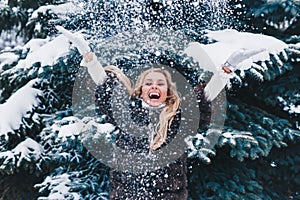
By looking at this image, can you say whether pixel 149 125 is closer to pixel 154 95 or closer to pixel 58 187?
pixel 154 95

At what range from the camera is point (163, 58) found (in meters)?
2.10

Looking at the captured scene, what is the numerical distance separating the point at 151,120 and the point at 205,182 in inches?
29.1

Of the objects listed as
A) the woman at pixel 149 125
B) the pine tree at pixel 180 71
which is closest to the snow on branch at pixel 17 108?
the pine tree at pixel 180 71

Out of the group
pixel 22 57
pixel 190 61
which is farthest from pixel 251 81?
pixel 22 57

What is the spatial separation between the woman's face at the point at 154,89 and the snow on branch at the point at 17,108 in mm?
825

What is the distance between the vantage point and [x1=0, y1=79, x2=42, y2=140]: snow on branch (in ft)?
Result: 7.28

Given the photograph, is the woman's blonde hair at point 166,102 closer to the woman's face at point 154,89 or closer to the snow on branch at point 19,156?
the woman's face at point 154,89

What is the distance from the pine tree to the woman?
389mm

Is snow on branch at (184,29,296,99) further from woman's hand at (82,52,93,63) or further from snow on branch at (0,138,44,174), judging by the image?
snow on branch at (0,138,44,174)

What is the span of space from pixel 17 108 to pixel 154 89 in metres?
0.87

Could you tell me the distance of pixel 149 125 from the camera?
5.29 feet

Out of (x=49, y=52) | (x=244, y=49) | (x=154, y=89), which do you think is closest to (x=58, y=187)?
(x=49, y=52)

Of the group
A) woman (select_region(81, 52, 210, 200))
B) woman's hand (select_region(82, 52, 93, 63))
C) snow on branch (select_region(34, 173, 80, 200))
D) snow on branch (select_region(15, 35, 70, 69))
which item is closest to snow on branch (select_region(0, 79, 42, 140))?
snow on branch (select_region(15, 35, 70, 69))

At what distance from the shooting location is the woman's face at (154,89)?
1.59 meters
